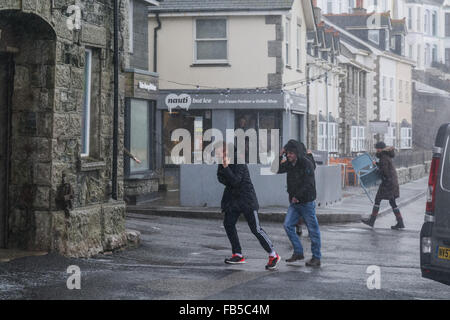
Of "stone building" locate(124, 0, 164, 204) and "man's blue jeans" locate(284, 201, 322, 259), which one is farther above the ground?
"stone building" locate(124, 0, 164, 204)

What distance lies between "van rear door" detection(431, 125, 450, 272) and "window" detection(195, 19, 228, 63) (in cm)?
2157

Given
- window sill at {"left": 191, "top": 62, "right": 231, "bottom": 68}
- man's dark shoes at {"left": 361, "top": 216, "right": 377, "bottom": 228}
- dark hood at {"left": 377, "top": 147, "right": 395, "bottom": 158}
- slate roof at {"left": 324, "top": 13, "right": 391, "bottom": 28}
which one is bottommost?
man's dark shoes at {"left": 361, "top": 216, "right": 377, "bottom": 228}

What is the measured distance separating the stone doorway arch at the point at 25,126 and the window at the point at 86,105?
1280mm

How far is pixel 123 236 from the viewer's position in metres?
13.5

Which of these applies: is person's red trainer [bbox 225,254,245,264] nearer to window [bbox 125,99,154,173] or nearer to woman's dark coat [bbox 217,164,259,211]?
woman's dark coat [bbox 217,164,259,211]

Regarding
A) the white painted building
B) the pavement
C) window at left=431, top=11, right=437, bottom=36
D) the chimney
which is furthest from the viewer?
window at left=431, top=11, right=437, bottom=36

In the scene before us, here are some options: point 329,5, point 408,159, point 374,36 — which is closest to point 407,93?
point 374,36

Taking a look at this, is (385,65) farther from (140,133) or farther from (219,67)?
(140,133)

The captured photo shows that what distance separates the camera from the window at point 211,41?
30500 mm

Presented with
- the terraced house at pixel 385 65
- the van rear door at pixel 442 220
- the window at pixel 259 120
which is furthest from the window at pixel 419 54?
the van rear door at pixel 442 220

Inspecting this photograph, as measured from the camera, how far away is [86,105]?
12938mm

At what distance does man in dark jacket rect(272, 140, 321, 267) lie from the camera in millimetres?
12156

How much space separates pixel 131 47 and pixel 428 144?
4454 centimetres

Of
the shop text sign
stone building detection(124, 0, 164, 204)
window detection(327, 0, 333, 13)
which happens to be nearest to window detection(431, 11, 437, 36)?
window detection(327, 0, 333, 13)
